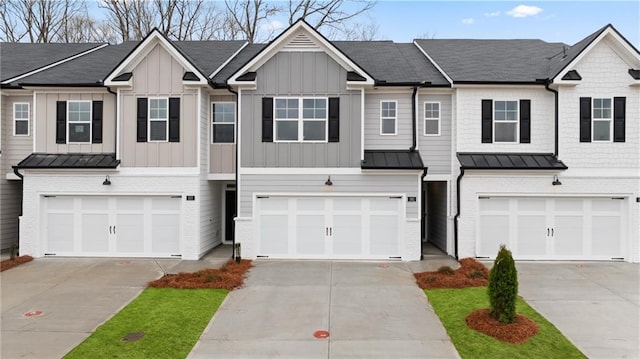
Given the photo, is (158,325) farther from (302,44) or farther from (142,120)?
(302,44)

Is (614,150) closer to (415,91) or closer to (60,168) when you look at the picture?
(415,91)

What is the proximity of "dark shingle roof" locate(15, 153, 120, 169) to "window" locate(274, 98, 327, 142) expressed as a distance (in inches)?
211

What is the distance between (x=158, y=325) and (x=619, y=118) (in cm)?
1456

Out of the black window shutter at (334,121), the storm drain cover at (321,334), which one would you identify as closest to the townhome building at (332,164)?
the black window shutter at (334,121)

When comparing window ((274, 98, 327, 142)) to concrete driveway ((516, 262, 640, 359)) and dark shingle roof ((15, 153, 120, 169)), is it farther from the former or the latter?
concrete driveway ((516, 262, 640, 359))

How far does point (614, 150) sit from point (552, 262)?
411cm

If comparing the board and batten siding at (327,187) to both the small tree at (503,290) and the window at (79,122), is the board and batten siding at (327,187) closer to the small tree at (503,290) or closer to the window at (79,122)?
the small tree at (503,290)

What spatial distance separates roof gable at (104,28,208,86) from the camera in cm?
1306

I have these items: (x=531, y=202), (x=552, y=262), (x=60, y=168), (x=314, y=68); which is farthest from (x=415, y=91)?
(x=60, y=168)

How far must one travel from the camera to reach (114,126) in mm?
13875

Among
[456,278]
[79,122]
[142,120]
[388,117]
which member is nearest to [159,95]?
[142,120]

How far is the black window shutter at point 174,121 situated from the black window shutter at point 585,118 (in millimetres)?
12964

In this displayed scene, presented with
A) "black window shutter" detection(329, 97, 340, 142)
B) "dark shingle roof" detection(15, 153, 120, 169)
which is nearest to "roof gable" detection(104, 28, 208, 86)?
"dark shingle roof" detection(15, 153, 120, 169)

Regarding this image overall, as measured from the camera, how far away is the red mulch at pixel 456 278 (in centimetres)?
1032
